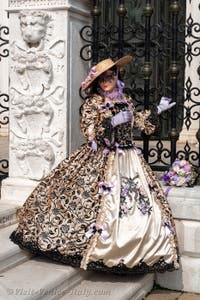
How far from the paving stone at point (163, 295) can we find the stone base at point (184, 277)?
5cm

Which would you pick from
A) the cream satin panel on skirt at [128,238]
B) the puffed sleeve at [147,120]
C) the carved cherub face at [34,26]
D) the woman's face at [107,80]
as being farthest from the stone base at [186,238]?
the carved cherub face at [34,26]

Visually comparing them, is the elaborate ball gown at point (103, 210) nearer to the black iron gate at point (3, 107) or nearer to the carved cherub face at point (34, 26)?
the carved cherub face at point (34, 26)

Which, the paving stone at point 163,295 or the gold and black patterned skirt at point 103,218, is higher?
the gold and black patterned skirt at point 103,218

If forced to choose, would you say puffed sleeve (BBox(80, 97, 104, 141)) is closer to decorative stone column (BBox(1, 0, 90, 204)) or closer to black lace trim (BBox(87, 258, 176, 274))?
decorative stone column (BBox(1, 0, 90, 204))

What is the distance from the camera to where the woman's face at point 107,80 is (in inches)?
171

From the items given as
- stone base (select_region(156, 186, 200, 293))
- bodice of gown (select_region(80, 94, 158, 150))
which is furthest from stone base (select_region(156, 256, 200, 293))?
bodice of gown (select_region(80, 94, 158, 150))

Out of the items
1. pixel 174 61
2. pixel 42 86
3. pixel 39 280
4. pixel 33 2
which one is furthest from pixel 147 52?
pixel 39 280

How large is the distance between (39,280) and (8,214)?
1.10m

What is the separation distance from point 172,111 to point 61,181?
1246mm

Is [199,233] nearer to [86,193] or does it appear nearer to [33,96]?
[86,193]

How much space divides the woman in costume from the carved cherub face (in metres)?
0.84

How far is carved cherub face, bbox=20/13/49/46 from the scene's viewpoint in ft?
16.1

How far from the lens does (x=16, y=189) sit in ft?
17.0

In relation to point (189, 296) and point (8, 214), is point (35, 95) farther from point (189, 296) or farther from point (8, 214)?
point (189, 296)
